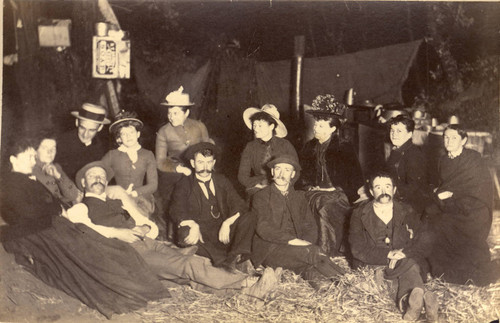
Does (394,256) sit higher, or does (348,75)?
(348,75)

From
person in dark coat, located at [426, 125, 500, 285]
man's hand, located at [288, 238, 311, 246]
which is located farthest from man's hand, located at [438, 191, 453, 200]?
man's hand, located at [288, 238, 311, 246]

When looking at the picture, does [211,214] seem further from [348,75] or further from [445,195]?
[445,195]

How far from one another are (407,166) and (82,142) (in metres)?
2.61

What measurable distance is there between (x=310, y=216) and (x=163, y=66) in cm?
170

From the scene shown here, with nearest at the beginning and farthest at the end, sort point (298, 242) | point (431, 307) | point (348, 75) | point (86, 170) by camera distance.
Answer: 1. point (431, 307)
2. point (298, 242)
3. point (86, 170)
4. point (348, 75)

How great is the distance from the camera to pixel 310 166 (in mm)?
4918

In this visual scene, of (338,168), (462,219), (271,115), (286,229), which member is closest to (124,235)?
(286,229)

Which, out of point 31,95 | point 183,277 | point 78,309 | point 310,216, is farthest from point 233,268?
point 31,95

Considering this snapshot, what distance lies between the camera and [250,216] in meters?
4.81

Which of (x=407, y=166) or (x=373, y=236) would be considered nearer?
(x=373, y=236)

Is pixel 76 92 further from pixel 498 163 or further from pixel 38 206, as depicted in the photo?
pixel 498 163

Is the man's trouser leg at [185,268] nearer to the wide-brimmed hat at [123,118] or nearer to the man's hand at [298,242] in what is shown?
the man's hand at [298,242]

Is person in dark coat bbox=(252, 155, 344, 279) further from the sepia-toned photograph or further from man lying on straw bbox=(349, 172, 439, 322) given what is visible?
man lying on straw bbox=(349, 172, 439, 322)

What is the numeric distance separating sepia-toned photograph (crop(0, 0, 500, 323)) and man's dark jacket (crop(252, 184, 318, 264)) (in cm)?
1
